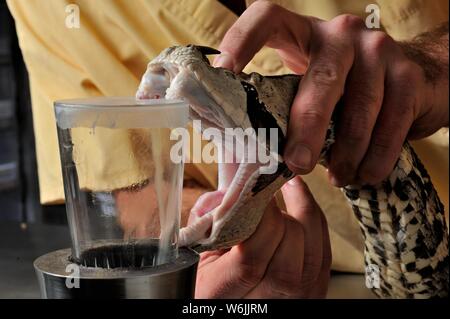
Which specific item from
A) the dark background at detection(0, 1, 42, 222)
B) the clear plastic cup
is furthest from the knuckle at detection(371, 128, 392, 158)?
the dark background at detection(0, 1, 42, 222)

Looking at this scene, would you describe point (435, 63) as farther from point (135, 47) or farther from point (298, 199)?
point (135, 47)

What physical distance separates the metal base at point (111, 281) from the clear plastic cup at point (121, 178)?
1 cm

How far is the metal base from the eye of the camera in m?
0.43

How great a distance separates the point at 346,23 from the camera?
2.27 ft

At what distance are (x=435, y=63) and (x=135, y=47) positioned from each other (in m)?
0.49

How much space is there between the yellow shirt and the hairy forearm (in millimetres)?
142

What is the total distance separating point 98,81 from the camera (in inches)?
46.0

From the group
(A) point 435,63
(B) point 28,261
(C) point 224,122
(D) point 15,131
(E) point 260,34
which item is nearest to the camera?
(C) point 224,122

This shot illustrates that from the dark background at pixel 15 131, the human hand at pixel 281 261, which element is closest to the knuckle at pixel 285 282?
the human hand at pixel 281 261

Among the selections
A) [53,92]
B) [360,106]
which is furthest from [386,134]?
[53,92]

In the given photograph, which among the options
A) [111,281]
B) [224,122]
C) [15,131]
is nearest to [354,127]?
[224,122]

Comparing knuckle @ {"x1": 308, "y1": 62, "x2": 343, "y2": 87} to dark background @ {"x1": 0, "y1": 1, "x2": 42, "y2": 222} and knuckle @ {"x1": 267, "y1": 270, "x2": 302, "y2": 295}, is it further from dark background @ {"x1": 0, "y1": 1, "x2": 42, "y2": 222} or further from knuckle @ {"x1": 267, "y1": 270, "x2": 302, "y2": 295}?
dark background @ {"x1": 0, "y1": 1, "x2": 42, "y2": 222}

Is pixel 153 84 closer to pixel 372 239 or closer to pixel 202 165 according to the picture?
pixel 372 239
